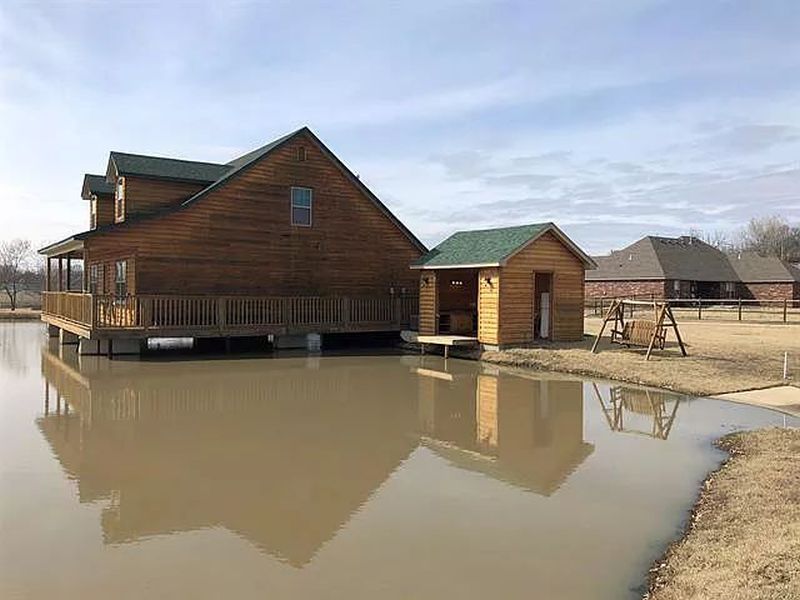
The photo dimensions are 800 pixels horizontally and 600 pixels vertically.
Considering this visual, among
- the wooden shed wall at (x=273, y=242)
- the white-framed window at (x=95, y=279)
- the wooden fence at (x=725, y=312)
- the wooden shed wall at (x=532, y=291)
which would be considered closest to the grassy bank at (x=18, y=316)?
the white-framed window at (x=95, y=279)

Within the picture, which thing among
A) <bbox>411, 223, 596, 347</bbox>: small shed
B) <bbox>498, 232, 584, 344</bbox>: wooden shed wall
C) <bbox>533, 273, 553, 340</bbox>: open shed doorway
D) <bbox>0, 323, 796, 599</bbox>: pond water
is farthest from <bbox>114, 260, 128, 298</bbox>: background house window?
<bbox>533, 273, 553, 340</bbox>: open shed doorway

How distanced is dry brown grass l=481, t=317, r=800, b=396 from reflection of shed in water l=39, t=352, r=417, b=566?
4.35 meters

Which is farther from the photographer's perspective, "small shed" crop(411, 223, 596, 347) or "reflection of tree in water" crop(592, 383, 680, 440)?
"small shed" crop(411, 223, 596, 347)

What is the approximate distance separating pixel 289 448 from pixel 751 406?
7.79 meters

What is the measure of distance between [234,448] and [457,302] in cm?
1540

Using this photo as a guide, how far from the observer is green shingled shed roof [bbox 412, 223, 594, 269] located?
18922mm

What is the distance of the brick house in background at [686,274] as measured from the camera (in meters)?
45.6

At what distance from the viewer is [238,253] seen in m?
20.8

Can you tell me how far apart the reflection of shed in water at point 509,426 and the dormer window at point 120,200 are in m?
12.1

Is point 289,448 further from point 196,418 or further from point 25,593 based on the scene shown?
point 25,593

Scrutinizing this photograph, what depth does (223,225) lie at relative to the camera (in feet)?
67.1

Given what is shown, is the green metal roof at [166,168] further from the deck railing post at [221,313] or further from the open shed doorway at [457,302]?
the open shed doorway at [457,302]

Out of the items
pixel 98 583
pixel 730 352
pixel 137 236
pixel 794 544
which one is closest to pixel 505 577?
pixel 794 544

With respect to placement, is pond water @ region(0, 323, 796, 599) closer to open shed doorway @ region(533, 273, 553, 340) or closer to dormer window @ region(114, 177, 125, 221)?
open shed doorway @ region(533, 273, 553, 340)
